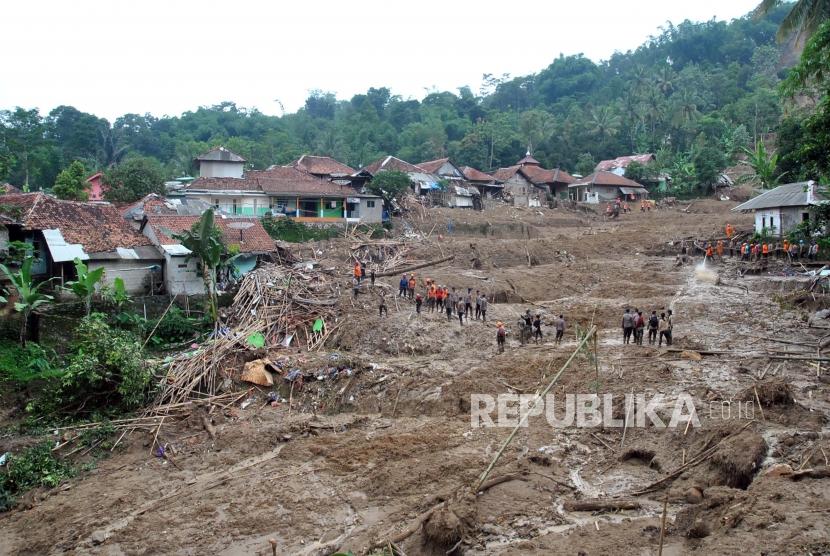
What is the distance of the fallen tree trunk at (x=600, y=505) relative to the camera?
10156 mm

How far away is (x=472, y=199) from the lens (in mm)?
45656

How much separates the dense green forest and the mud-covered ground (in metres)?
28.5

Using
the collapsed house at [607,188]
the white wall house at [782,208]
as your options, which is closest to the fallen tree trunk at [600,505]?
the white wall house at [782,208]

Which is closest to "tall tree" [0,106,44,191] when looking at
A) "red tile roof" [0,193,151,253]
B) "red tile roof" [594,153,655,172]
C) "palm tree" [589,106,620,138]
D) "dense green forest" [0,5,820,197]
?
"dense green forest" [0,5,820,197]

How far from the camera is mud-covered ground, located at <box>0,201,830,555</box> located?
9523 millimetres

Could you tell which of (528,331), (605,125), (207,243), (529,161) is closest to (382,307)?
(528,331)

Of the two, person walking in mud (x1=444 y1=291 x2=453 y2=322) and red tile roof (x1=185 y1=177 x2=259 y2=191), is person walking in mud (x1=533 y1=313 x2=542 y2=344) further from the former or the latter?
red tile roof (x1=185 y1=177 x2=259 y2=191)

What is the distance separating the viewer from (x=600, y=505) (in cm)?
1026

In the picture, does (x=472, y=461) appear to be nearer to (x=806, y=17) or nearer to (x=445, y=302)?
(x=445, y=302)

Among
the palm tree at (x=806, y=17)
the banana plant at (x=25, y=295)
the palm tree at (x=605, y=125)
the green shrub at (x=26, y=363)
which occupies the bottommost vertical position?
the green shrub at (x=26, y=363)

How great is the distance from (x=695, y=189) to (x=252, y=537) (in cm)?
4822

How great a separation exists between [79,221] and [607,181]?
38.9 meters

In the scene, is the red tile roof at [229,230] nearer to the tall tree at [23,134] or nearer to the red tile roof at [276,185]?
the red tile roof at [276,185]

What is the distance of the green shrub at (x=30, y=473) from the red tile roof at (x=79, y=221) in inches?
403
